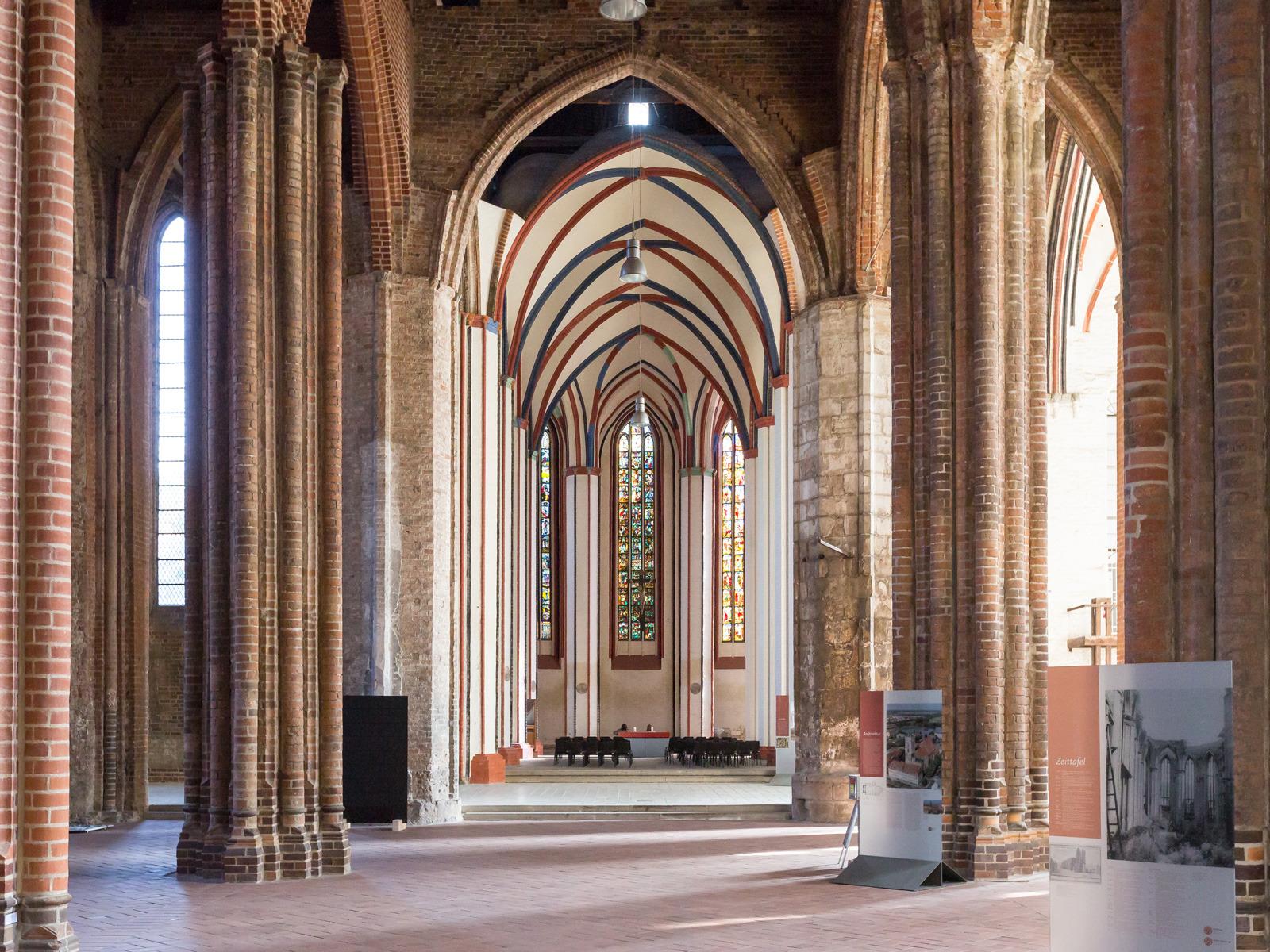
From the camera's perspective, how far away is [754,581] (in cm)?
3412

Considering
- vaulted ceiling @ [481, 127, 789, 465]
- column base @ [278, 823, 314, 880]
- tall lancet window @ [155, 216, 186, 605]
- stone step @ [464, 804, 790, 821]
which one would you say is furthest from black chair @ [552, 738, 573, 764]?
column base @ [278, 823, 314, 880]

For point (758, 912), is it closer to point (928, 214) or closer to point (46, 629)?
point (46, 629)

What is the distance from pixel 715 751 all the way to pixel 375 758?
48.5 feet

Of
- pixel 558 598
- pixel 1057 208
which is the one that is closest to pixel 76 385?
pixel 1057 208

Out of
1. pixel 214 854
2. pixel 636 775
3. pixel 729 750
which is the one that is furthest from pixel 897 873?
pixel 729 750

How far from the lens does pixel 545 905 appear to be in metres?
10.7

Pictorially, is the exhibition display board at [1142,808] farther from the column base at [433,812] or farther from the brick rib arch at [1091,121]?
the column base at [433,812]

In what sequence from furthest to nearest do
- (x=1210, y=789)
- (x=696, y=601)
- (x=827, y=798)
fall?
1. (x=696, y=601)
2. (x=827, y=798)
3. (x=1210, y=789)

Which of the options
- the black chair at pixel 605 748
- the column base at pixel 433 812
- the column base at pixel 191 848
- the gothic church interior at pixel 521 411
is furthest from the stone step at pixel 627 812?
the black chair at pixel 605 748

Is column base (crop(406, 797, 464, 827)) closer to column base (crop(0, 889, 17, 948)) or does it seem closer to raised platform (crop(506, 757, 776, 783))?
raised platform (crop(506, 757, 776, 783))

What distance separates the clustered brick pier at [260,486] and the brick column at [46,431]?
4.59 metres

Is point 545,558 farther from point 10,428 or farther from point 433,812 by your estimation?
point 10,428

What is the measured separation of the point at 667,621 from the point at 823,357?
22.8 metres

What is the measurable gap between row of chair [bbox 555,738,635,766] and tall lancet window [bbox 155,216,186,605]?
1035 cm
